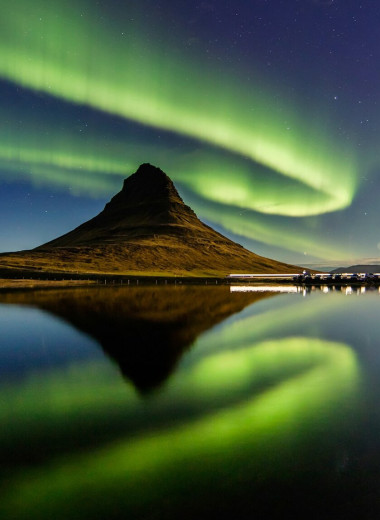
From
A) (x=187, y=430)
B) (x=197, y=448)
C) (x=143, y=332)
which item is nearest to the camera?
(x=197, y=448)

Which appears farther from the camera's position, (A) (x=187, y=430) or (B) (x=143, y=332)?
(B) (x=143, y=332)

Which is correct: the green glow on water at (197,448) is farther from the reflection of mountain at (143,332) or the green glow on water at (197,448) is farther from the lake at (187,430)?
the reflection of mountain at (143,332)

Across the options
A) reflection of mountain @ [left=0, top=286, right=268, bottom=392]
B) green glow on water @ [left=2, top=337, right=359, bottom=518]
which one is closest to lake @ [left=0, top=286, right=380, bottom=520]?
green glow on water @ [left=2, top=337, right=359, bottom=518]

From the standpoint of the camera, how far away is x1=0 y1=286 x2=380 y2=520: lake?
647 cm

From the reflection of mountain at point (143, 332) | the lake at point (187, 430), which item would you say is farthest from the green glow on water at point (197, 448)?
the reflection of mountain at point (143, 332)

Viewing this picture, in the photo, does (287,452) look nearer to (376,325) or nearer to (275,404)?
(275,404)

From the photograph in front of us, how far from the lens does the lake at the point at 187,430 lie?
6469 mm

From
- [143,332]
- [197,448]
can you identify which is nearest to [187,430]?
[197,448]

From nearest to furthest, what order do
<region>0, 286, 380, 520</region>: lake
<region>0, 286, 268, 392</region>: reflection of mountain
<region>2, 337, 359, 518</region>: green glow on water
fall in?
<region>0, 286, 380, 520</region>: lake, <region>2, 337, 359, 518</region>: green glow on water, <region>0, 286, 268, 392</region>: reflection of mountain

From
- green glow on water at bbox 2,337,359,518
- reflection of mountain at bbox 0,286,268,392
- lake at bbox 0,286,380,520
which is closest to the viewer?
lake at bbox 0,286,380,520

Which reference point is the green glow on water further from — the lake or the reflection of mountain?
the reflection of mountain

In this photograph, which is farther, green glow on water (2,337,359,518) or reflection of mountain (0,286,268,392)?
reflection of mountain (0,286,268,392)

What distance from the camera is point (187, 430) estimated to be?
31.5ft

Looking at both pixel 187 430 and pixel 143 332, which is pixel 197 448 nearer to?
pixel 187 430
